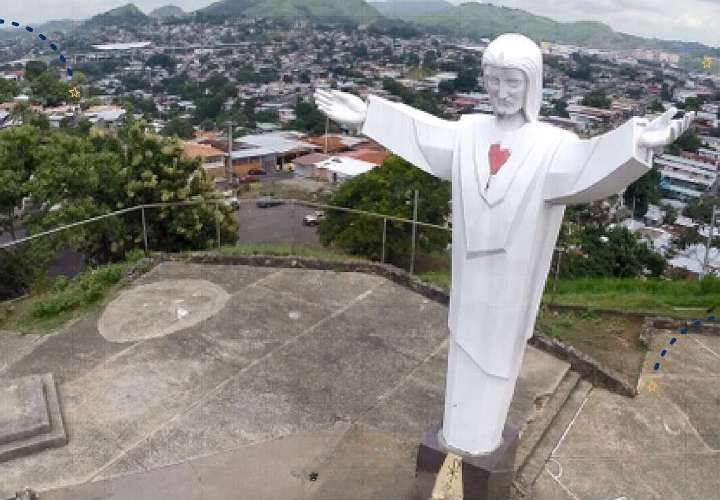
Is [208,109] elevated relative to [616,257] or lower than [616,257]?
lower

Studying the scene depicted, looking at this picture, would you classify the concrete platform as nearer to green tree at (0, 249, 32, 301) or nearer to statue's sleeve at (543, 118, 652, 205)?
statue's sleeve at (543, 118, 652, 205)

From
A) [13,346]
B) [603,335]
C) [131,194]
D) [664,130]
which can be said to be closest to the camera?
[664,130]

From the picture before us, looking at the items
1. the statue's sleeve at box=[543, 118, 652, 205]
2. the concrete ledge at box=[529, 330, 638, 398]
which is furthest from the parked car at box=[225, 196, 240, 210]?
the statue's sleeve at box=[543, 118, 652, 205]

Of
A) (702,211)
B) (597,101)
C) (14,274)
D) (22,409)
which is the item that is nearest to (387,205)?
(14,274)

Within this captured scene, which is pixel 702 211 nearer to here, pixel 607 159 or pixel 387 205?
pixel 387 205

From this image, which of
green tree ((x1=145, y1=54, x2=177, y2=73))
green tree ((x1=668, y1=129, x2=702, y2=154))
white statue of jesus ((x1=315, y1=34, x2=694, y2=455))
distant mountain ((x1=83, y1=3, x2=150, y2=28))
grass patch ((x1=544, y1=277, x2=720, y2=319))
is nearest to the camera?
white statue of jesus ((x1=315, y1=34, x2=694, y2=455))

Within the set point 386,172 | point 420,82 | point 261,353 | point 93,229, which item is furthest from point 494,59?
point 420,82

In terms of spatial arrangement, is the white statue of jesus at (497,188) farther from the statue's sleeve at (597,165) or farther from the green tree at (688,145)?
the green tree at (688,145)
